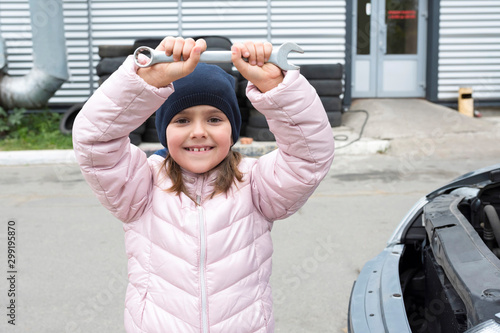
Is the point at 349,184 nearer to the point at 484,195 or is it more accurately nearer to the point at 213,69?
the point at 484,195

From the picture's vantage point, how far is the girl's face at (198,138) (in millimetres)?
1787

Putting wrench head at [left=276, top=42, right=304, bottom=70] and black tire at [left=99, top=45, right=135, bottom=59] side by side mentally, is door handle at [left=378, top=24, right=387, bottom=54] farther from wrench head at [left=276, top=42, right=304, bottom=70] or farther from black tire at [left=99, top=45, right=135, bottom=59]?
wrench head at [left=276, top=42, right=304, bottom=70]

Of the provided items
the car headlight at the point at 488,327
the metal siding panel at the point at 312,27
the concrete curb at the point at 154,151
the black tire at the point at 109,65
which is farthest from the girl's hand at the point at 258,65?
the metal siding panel at the point at 312,27

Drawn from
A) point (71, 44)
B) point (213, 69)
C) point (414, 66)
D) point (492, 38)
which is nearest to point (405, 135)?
point (414, 66)

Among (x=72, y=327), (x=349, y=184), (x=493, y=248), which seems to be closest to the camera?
(x=493, y=248)

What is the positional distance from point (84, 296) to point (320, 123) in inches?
100

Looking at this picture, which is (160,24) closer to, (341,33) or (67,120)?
(67,120)

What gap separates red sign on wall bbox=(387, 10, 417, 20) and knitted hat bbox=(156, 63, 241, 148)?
11.3 meters

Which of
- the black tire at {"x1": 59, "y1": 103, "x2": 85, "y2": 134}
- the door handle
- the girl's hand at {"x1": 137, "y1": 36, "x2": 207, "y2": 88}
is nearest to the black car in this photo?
the girl's hand at {"x1": 137, "y1": 36, "x2": 207, "y2": 88}

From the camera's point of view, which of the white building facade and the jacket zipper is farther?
the white building facade

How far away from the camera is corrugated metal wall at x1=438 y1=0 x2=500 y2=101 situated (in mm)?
12086

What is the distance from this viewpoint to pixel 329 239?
4.75 m

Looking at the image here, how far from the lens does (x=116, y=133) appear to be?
1628mm

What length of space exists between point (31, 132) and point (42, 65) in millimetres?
1290
